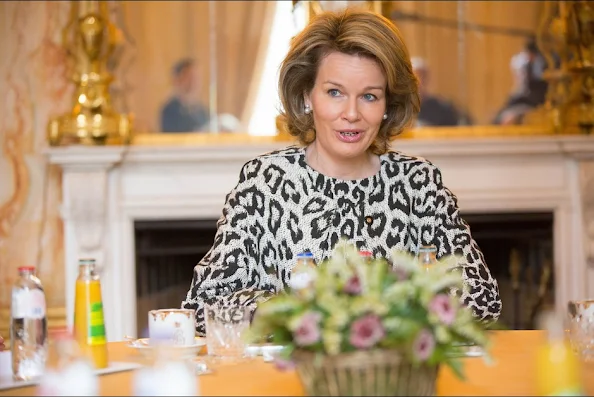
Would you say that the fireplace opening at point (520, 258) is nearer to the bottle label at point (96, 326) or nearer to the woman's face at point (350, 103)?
the woman's face at point (350, 103)

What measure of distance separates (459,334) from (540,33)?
3.26 m

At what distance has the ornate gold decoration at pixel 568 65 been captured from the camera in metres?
4.32

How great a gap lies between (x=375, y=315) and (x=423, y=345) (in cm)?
7

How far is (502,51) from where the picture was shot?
4.43 metres

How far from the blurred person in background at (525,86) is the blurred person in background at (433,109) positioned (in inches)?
7.1

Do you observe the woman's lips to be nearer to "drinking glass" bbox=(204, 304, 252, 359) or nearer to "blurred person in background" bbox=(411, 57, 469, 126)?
"drinking glass" bbox=(204, 304, 252, 359)

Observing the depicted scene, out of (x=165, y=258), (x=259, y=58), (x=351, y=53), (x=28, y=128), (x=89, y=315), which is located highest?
(x=259, y=58)

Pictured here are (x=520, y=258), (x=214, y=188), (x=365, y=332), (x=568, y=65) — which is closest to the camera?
(x=365, y=332)

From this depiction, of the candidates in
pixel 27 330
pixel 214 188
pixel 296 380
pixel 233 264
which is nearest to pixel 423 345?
pixel 296 380

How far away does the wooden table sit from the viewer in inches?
61.5

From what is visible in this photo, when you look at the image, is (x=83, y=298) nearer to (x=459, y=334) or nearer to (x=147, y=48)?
(x=459, y=334)

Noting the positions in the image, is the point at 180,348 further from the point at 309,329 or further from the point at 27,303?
the point at 309,329

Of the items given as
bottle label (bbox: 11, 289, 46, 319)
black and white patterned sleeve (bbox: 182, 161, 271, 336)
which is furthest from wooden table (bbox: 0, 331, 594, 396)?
black and white patterned sleeve (bbox: 182, 161, 271, 336)

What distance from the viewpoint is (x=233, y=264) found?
91.6 inches
